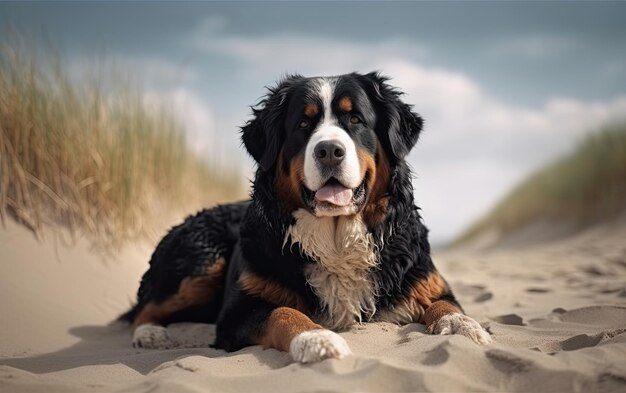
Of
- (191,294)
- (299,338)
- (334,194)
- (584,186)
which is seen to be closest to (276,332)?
(299,338)

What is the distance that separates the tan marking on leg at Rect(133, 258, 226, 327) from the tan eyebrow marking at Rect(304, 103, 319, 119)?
152 centimetres

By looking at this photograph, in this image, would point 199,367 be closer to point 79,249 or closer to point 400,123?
point 400,123

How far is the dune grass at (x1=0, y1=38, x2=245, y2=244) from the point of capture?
6008mm

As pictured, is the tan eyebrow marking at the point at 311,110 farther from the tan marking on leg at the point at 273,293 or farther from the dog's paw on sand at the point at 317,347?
the dog's paw on sand at the point at 317,347

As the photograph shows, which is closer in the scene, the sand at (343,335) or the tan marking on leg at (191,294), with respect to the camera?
the sand at (343,335)

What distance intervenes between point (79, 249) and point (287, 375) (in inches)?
155

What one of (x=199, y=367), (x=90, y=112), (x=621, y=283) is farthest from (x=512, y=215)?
(x=199, y=367)

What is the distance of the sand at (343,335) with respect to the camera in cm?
268

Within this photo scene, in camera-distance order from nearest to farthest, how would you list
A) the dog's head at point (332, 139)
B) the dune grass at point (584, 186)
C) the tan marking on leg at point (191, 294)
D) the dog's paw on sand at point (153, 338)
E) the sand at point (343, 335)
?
the sand at point (343, 335) → the dog's head at point (332, 139) → the dog's paw on sand at point (153, 338) → the tan marking on leg at point (191, 294) → the dune grass at point (584, 186)

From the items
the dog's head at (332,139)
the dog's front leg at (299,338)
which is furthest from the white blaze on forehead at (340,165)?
the dog's front leg at (299,338)

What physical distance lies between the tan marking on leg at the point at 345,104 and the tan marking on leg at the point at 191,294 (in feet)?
5.39

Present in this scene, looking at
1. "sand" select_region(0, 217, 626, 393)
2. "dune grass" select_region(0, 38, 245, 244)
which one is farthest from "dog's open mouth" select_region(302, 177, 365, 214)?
"dune grass" select_region(0, 38, 245, 244)

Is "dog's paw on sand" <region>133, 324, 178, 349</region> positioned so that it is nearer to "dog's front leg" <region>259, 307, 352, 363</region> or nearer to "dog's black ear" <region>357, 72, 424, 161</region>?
"dog's front leg" <region>259, 307, 352, 363</region>

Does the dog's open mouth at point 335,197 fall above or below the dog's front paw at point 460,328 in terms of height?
above
